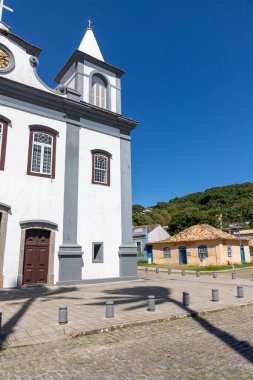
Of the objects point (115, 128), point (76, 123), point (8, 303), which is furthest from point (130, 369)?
point (115, 128)

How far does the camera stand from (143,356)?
16.4 ft

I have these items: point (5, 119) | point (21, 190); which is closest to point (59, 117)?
point (5, 119)

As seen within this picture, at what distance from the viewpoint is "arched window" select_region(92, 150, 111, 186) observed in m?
16.6

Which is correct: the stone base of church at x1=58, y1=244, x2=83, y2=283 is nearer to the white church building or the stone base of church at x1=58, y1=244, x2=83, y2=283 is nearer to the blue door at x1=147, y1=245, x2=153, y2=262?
the white church building

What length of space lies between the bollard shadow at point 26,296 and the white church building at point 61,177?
0.86 meters

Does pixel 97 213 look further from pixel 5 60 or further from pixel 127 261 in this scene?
pixel 5 60

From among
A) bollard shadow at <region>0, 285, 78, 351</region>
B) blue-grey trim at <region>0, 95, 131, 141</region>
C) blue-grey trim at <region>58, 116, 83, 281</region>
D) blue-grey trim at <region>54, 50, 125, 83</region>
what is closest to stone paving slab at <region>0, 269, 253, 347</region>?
bollard shadow at <region>0, 285, 78, 351</region>

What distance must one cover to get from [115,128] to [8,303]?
39.6 ft

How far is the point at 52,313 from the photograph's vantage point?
26.2 ft

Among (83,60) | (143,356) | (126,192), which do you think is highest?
(83,60)

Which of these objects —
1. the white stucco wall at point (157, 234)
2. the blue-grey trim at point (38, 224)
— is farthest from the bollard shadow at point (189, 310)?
the white stucco wall at point (157, 234)

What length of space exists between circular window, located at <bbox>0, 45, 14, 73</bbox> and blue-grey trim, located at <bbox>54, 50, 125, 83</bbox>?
168 inches

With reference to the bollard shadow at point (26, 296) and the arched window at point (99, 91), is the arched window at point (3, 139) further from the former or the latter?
the arched window at point (99, 91)

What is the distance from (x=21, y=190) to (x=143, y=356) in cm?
1073
